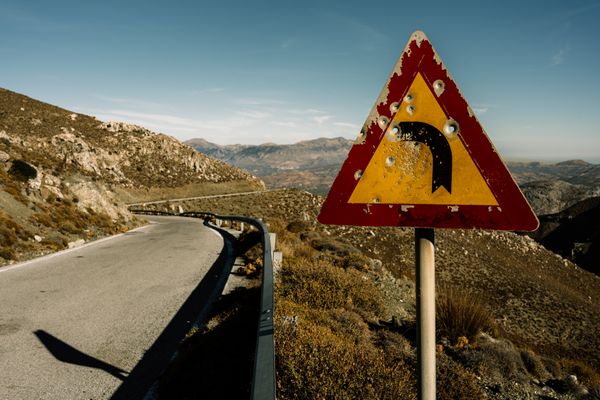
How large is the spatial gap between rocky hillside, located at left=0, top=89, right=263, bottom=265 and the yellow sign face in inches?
428

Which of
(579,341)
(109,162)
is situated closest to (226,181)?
(109,162)

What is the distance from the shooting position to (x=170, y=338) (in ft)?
15.9

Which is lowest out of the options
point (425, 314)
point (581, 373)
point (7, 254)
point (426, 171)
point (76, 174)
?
point (581, 373)

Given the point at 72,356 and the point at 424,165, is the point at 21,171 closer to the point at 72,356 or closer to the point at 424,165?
the point at 72,356

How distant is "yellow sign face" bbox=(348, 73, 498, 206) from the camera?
1.79 meters

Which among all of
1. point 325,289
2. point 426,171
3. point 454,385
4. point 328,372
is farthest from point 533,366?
point 426,171

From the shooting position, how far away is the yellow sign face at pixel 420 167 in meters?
1.79

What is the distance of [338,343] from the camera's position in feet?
13.5

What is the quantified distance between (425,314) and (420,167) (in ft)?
2.50

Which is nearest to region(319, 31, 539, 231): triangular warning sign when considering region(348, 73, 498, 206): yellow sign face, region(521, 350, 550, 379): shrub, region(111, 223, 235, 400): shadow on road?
region(348, 73, 498, 206): yellow sign face

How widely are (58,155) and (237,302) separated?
5933 cm

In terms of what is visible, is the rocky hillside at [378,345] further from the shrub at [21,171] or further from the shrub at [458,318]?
the shrub at [21,171]

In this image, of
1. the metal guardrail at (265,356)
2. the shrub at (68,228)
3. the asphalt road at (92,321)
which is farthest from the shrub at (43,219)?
the metal guardrail at (265,356)

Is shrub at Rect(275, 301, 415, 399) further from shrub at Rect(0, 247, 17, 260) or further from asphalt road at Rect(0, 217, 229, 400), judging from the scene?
shrub at Rect(0, 247, 17, 260)
